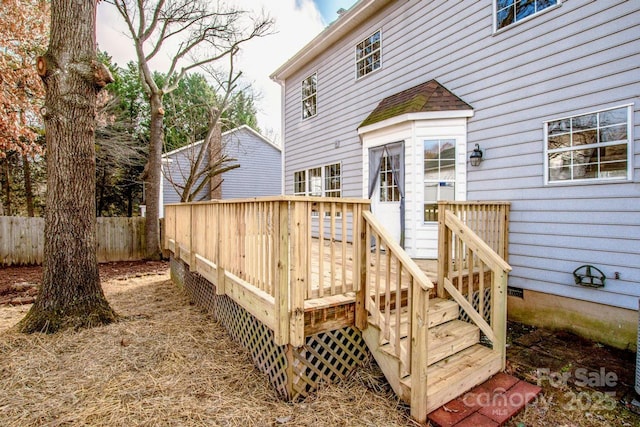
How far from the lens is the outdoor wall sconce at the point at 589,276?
12.1ft

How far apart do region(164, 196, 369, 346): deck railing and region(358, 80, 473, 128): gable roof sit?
322 cm

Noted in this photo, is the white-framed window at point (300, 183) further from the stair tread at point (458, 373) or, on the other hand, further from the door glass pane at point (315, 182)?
the stair tread at point (458, 373)

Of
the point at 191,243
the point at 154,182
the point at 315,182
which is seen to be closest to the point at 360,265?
the point at 191,243

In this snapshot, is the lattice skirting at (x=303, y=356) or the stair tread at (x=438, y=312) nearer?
the lattice skirting at (x=303, y=356)

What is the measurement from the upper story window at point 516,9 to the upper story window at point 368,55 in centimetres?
245

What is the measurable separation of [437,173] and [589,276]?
2.43 m

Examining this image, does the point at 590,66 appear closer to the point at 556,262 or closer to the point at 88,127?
the point at 556,262

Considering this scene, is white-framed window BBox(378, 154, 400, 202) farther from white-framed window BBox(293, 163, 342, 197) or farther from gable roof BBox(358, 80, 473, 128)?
white-framed window BBox(293, 163, 342, 197)

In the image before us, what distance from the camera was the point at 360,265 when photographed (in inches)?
108

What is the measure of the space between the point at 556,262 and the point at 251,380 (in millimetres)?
4007

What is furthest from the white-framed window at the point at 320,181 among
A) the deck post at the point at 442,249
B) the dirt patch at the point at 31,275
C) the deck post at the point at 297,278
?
the deck post at the point at 297,278

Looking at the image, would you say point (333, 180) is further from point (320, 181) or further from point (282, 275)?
point (282, 275)

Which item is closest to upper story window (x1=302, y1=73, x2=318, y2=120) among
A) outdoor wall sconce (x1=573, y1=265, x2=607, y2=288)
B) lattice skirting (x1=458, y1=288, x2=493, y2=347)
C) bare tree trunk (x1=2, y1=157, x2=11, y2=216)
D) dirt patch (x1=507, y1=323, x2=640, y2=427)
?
lattice skirting (x1=458, y1=288, x2=493, y2=347)

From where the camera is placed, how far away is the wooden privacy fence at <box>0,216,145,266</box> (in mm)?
7918
